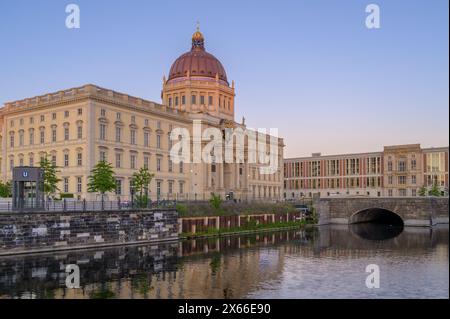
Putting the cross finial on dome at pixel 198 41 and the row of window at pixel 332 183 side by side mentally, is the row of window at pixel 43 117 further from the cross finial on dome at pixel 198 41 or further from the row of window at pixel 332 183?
the row of window at pixel 332 183

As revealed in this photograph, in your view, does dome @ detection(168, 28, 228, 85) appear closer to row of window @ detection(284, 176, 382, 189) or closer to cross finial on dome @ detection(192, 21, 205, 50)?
cross finial on dome @ detection(192, 21, 205, 50)

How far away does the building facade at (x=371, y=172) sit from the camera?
136475 mm

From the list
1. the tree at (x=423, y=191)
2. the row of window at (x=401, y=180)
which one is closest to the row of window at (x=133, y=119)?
the tree at (x=423, y=191)

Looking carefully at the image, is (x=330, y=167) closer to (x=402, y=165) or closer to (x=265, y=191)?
(x=402, y=165)

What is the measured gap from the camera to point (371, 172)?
474ft

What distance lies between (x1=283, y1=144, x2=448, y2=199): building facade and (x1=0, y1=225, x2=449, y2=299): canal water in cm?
7650

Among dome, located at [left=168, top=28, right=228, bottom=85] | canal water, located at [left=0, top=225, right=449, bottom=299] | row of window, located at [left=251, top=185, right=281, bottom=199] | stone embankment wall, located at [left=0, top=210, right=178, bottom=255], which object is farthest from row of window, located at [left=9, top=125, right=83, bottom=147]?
row of window, located at [left=251, top=185, right=281, bottom=199]

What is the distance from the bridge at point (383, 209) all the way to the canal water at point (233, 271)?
36.1m

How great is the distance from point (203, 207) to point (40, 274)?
3741cm

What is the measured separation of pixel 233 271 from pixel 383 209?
2630 inches

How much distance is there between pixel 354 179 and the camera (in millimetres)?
147625

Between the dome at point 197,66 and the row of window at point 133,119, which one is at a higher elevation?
the dome at point 197,66

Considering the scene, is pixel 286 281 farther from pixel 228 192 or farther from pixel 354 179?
pixel 354 179
